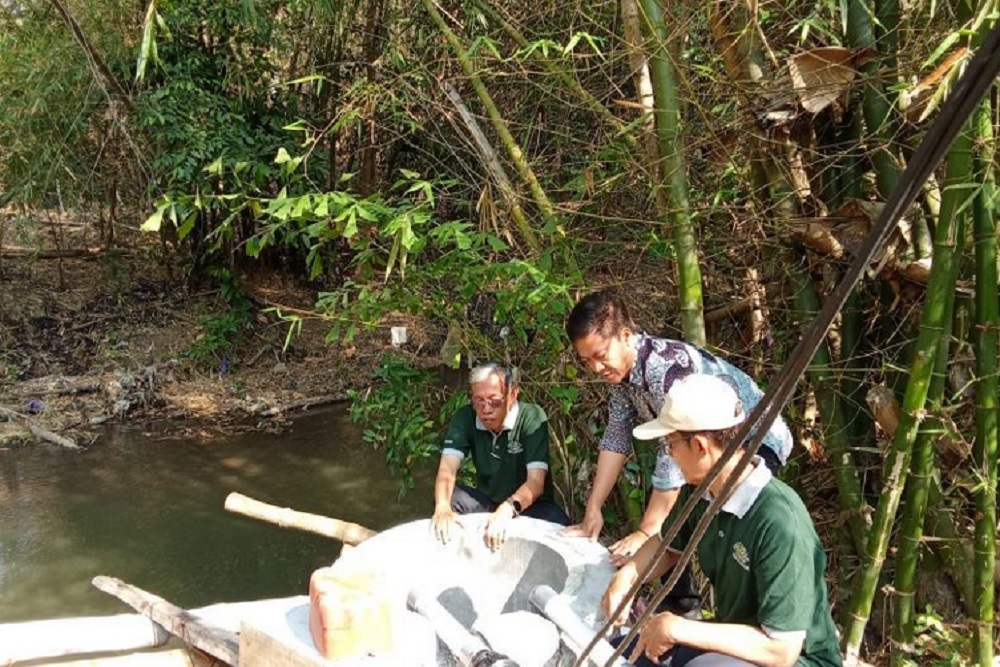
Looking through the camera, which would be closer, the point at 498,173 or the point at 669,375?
the point at 669,375

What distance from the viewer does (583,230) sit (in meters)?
Answer: 3.60

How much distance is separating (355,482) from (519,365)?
114 inches

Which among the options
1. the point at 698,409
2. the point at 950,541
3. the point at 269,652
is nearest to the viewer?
the point at 698,409

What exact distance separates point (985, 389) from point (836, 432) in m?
0.58

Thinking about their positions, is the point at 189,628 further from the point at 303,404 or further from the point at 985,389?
the point at 303,404

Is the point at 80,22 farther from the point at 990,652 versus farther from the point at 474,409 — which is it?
the point at 990,652

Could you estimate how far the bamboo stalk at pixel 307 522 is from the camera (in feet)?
10.9

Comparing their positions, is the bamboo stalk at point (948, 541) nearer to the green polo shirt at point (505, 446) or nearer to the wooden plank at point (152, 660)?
the green polo shirt at point (505, 446)

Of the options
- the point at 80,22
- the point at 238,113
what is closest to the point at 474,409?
the point at 238,113

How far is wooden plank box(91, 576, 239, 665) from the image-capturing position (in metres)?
2.42

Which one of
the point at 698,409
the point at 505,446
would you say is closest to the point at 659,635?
the point at 698,409

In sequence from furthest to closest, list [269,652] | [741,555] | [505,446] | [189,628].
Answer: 1. [505,446]
2. [189,628]
3. [269,652]
4. [741,555]

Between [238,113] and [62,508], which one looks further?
[238,113]

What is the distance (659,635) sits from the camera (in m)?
1.84
